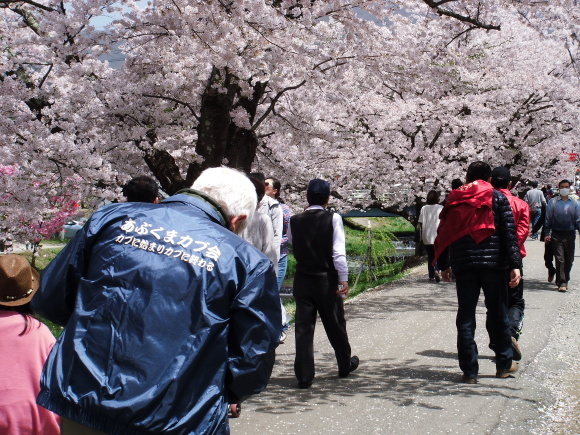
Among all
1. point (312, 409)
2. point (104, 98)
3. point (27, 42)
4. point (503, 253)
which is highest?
point (27, 42)

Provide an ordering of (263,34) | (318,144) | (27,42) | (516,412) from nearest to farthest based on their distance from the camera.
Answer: (516,412) → (263,34) → (27,42) → (318,144)

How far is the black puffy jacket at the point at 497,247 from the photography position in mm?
5898

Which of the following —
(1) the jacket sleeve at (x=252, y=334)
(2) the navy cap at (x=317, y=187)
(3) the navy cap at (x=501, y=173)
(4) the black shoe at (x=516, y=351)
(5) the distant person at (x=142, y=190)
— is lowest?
(4) the black shoe at (x=516, y=351)

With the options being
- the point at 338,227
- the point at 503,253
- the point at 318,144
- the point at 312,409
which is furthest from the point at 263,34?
the point at 318,144

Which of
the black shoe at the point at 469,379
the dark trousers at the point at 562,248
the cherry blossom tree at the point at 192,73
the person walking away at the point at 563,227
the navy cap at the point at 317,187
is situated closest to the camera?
the black shoe at the point at 469,379

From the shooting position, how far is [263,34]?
7.82m

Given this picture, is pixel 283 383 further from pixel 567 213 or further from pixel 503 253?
pixel 567 213

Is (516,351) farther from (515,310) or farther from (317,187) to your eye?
(317,187)

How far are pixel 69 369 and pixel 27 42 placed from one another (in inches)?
359

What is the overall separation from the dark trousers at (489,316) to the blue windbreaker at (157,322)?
3.95 meters

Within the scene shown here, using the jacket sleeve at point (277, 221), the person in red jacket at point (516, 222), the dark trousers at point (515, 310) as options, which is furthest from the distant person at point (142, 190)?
the dark trousers at point (515, 310)

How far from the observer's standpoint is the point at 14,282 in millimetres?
2916

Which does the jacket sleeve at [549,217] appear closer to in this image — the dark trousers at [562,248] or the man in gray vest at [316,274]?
the dark trousers at [562,248]

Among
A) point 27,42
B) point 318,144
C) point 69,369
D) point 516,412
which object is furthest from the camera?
point 318,144
